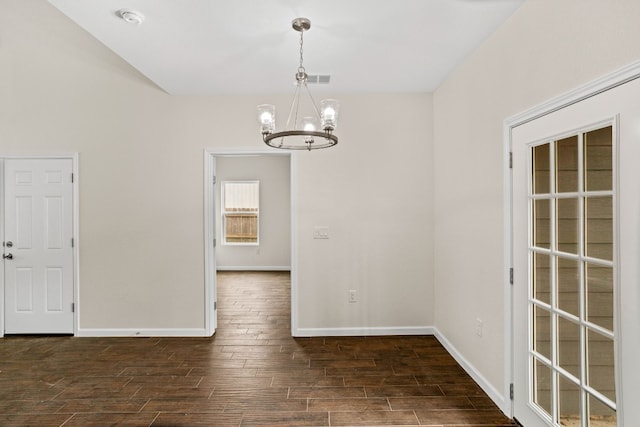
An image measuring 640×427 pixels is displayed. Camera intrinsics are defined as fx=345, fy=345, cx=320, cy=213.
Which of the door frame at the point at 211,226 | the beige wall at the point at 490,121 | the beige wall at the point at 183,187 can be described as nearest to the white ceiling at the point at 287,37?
the beige wall at the point at 490,121

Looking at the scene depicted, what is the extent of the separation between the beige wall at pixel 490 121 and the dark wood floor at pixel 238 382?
1.46 feet

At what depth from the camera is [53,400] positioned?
8.46 ft

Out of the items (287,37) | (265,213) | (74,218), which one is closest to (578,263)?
(287,37)

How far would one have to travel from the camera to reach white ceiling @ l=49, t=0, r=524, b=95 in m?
2.18

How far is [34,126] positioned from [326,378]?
409cm

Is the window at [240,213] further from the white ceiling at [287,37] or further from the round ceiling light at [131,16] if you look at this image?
the round ceiling light at [131,16]

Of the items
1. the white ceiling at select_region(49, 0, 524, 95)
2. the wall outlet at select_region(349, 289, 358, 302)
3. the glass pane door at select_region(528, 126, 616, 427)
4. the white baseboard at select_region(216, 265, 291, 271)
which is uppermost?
the white ceiling at select_region(49, 0, 524, 95)

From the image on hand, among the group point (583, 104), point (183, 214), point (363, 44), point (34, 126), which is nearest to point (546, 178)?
point (583, 104)

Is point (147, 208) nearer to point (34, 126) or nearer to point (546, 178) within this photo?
point (34, 126)

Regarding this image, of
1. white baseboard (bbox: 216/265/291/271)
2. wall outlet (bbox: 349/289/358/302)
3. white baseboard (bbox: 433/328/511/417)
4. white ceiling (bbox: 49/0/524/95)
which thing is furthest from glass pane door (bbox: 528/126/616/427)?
white baseboard (bbox: 216/265/291/271)

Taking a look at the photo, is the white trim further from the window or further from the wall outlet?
the window

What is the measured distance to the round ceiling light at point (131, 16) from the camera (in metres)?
2.20

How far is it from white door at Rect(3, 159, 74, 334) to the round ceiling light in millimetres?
2326

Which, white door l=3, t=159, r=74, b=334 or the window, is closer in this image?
white door l=3, t=159, r=74, b=334
